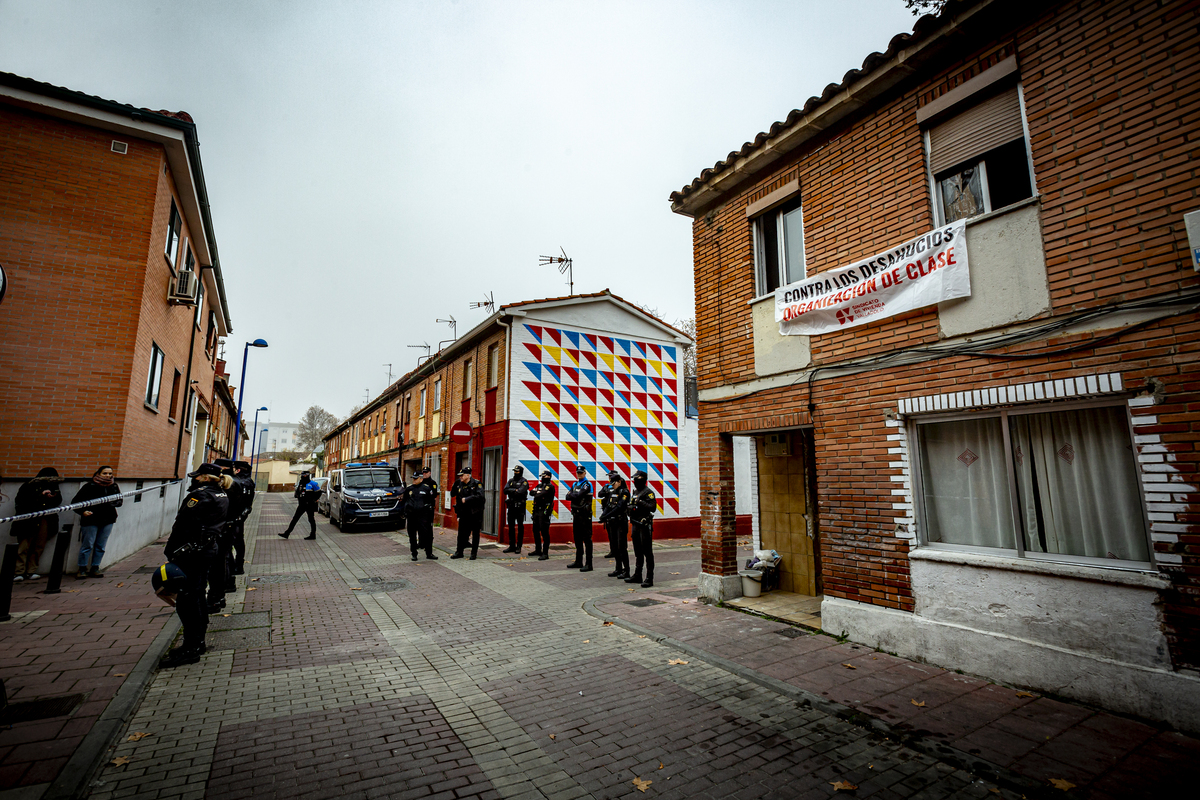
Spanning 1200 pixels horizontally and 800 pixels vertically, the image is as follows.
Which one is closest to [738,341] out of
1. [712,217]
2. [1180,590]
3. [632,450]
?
[712,217]

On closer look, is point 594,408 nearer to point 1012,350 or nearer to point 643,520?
point 643,520

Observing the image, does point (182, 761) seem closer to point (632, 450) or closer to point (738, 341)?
point (738, 341)

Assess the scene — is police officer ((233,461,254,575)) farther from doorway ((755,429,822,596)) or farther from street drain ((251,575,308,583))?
doorway ((755,429,822,596))

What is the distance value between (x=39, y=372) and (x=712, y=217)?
37.9 ft

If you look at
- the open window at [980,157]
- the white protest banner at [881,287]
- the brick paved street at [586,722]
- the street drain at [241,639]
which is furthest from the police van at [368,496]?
the open window at [980,157]

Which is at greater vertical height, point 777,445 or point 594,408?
point 594,408

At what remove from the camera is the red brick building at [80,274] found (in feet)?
29.3

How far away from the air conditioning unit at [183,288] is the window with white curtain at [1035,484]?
1468 centimetres

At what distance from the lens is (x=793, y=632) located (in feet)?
20.5

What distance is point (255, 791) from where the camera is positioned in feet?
10.1

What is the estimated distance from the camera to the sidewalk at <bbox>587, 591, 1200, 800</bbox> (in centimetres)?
328

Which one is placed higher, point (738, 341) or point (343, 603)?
point (738, 341)

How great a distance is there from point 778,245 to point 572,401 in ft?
29.8

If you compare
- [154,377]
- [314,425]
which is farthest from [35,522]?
[314,425]
